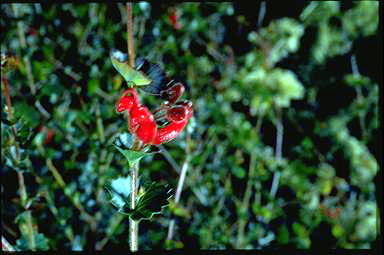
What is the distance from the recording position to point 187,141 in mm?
1241

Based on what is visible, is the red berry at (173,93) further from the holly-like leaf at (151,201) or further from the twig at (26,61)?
the twig at (26,61)

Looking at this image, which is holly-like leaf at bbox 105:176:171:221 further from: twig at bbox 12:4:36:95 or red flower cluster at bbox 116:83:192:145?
twig at bbox 12:4:36:95

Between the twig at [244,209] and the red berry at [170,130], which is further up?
the red berry at [170,130]

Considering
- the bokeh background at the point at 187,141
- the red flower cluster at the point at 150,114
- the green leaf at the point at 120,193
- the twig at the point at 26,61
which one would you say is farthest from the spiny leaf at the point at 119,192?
the twig at the point at 26,61

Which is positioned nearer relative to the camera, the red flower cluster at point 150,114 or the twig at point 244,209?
the red flower cluster at point 150,114

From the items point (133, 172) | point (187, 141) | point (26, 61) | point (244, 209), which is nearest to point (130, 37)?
point (133, 172)

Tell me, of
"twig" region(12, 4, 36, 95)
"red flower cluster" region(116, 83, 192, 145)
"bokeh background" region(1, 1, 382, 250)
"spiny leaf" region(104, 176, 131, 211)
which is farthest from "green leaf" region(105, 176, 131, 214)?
"twig" region(12, 4, 36, 95)

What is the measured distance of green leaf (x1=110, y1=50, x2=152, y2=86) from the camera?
0.56 metres

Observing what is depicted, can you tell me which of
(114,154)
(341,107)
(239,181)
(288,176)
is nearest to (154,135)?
(114,154)

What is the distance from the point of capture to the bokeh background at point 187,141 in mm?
1201

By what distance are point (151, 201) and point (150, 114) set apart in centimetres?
15

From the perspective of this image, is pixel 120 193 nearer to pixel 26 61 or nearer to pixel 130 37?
pixel 130 37

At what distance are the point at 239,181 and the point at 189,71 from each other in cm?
48

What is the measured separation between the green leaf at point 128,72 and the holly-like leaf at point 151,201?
0.57 ft
